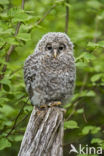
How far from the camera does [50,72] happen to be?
171 inches

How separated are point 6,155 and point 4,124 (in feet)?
13.1

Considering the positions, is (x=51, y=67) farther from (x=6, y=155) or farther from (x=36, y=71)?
(x=6, y=155)

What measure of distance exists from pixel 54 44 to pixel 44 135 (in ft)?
3.97

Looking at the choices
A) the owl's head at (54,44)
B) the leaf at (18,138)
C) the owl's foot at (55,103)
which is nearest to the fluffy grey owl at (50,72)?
the owl's head at (54,44)

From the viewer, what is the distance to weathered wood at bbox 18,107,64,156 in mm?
3736

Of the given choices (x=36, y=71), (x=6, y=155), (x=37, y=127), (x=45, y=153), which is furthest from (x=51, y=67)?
(x=6, y=155)

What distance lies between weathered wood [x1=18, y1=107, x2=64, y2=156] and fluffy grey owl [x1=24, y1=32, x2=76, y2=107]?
47cm

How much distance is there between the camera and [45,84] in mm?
4344

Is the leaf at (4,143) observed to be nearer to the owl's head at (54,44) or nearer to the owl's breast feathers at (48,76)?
the owl's breast feathers at (48,76)

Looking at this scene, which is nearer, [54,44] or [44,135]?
[44,135]

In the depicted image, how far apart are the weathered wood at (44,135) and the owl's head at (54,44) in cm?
84

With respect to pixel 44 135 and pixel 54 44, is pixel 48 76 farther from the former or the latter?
A: pixel 44 135

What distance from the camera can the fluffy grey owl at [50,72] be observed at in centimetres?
435

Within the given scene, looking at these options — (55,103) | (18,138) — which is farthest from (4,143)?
(55,103)
